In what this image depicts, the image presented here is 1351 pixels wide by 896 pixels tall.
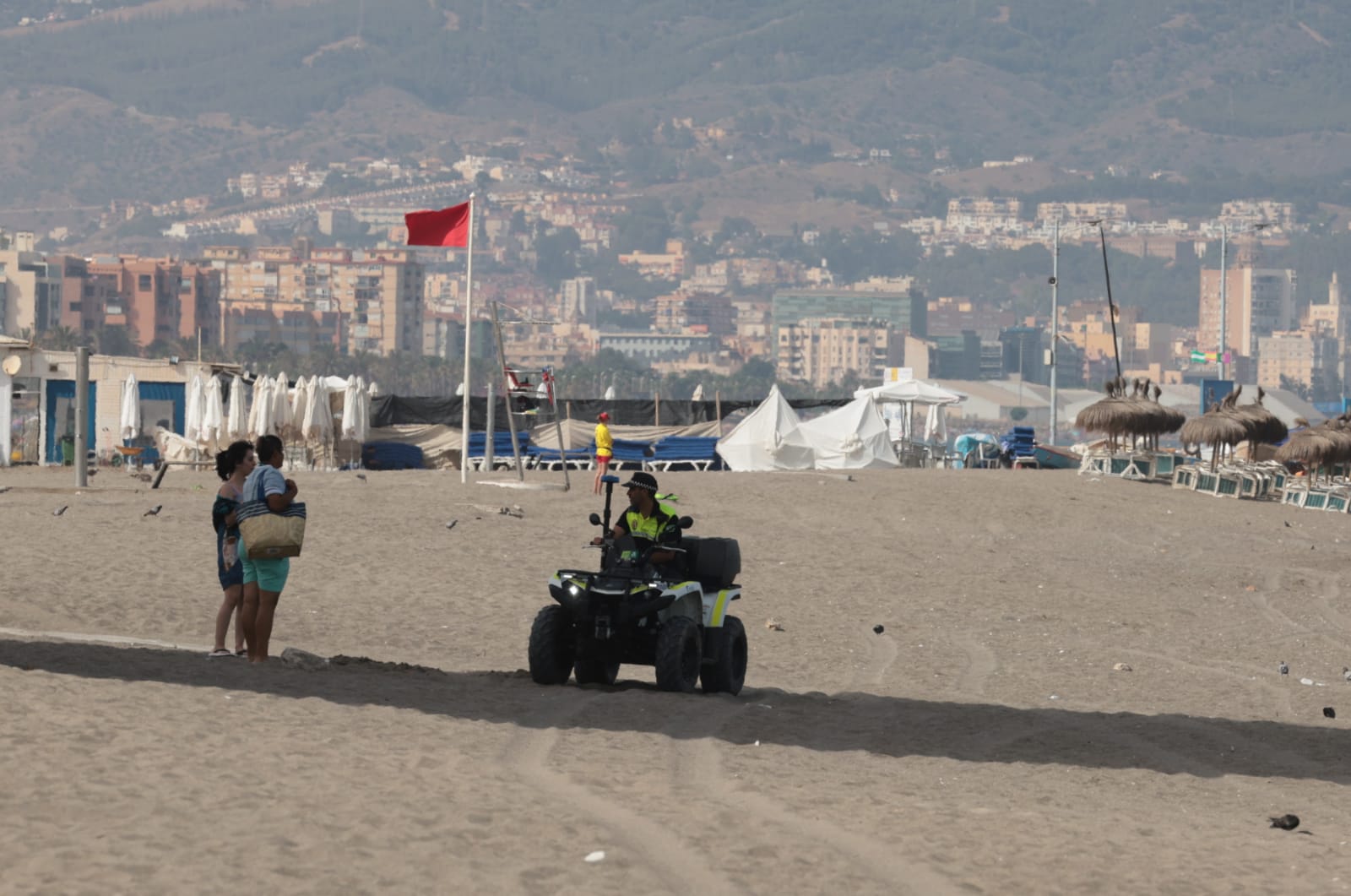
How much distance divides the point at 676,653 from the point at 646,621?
12.1 inches

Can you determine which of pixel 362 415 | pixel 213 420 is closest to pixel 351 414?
pixel 362 415

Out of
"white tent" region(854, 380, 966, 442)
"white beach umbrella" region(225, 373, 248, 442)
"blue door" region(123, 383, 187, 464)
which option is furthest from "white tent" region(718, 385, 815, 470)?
"blue door" region(123, 383, 187, 464)

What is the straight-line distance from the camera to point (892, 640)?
14453 mm

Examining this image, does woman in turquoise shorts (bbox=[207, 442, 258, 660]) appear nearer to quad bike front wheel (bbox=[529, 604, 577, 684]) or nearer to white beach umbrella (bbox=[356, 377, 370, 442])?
quad bike front wheel (bbox=[529, 604, 577, 684])

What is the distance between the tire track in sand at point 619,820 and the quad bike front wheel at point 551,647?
1128 millimetres

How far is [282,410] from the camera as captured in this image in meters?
32.2

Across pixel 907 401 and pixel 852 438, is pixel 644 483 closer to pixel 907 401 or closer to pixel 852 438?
pixel 852 438

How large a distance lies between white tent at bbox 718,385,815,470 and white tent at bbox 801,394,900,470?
36cm

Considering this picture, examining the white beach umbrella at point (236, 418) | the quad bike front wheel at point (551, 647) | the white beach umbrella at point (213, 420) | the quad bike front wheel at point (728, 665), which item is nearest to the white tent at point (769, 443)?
the white beach umbrella at point (236, 418)

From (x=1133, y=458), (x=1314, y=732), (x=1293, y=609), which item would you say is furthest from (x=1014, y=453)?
(x=1314, y=732)

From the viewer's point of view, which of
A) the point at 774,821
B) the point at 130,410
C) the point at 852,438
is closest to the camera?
the point at 774,821

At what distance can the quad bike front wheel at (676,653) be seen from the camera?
397 inches

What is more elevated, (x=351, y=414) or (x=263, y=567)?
(x=351, y=414)

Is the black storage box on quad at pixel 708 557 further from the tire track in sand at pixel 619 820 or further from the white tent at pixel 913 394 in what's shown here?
the white tent at pixel 913 394
